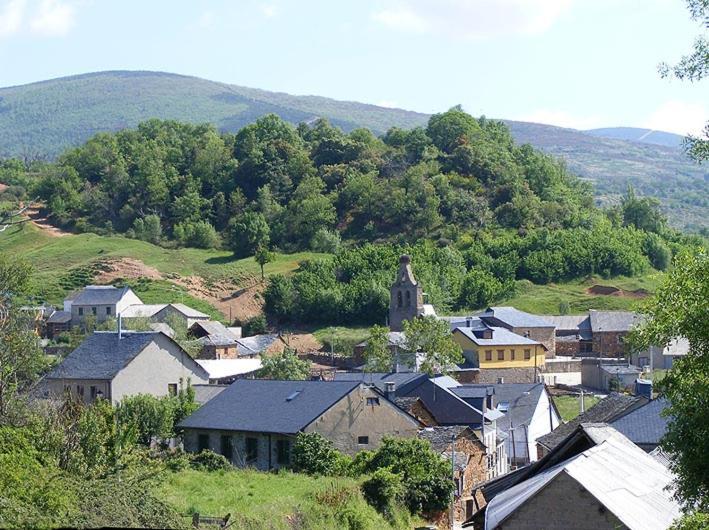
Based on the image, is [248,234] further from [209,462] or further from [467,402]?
[209,462]

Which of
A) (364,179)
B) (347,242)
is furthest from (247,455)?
(364,179)

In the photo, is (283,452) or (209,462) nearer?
(209,462)

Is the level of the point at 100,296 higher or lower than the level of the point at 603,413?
lower

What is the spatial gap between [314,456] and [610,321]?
54.0m

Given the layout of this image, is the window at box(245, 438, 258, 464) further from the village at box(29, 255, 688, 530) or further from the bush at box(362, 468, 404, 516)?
the bush at box(362, 468, 404, 516)

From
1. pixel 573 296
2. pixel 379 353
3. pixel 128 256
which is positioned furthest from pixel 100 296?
pixel 573 296

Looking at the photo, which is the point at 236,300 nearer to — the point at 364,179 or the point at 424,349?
the point at 364,179

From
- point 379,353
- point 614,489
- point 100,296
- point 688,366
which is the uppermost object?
point 688,366

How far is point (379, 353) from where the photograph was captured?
6281cm

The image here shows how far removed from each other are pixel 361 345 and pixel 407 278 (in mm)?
8455

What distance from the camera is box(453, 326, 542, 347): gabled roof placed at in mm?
73062

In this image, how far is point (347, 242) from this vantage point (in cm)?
11600

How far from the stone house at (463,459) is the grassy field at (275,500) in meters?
3.50

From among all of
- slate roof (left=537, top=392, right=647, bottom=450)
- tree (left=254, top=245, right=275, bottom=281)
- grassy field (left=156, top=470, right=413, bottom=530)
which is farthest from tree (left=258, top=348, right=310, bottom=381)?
tree (left=254, top=245, right=275, bottom=281)
